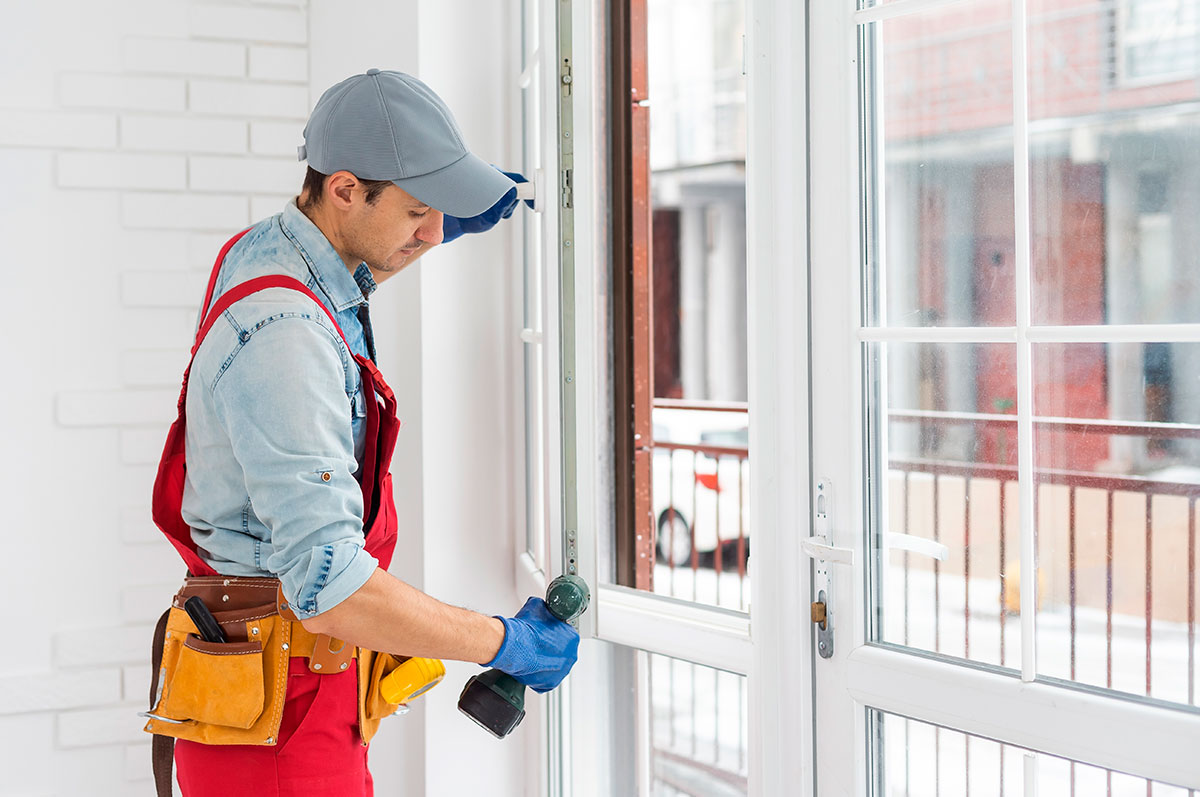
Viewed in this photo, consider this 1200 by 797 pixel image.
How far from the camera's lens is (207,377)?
48.1 inches

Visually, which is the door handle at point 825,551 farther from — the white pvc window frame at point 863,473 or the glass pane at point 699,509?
the glass pane at point 699,509

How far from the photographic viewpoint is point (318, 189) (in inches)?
53.4

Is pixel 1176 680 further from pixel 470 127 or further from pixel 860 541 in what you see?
pixel 470 127

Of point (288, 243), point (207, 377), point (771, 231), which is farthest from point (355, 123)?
point (771, 231)

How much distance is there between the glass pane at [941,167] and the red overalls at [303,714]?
77cm

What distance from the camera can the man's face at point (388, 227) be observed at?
1340mm

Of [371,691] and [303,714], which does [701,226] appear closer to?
[371,691]

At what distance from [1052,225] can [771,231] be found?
1.34 feet

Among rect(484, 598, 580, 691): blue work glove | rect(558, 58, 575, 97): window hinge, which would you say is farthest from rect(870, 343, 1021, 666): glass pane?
rect(558, 58, 575, 97): window hinge

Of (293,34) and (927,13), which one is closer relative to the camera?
(927,13)

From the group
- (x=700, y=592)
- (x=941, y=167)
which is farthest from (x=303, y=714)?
(x=700, y=592)

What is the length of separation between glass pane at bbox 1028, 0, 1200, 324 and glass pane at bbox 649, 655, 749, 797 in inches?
83.5

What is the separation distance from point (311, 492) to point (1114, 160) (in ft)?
3.55

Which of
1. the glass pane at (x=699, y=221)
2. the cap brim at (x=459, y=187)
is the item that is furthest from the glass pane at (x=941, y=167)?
the glass pane at (x=699, y=221)
